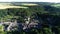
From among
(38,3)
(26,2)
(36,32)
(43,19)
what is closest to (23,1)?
(26,2)

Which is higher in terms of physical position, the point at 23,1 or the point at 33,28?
the point at 23,1

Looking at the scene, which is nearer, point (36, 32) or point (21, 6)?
point (36, 32)

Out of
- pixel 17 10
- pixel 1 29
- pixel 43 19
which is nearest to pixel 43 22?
pixel 43 19

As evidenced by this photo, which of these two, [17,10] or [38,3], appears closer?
[17,10]

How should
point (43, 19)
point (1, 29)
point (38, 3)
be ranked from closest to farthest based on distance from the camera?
1. point (1, 29)
2. point (43, 19)
3. point (38, 3)

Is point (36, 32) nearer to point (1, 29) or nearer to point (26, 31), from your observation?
point (26, 31)

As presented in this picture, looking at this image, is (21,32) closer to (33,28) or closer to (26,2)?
(33,28)

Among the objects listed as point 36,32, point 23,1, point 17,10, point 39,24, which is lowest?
point 36,32

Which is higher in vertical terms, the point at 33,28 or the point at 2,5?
the point at 2,5

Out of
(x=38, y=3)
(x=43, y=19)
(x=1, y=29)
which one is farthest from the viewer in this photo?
(x=38, y=3)
